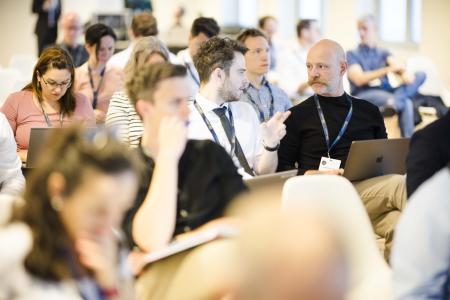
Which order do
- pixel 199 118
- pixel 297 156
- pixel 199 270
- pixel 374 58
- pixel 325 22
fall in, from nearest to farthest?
1. pixel 199 270
2. pixel 199 118
3. pixel 297 156
4. pixel 374 58
5. pixel 325 22

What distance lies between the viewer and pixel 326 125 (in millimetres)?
5242

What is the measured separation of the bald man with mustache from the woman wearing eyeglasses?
122cm

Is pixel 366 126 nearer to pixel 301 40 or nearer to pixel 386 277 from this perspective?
pixel 386 277

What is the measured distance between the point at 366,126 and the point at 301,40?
5.08 m

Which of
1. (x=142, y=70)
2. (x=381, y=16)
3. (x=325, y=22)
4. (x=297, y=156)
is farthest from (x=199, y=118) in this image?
(x=325, y=22)

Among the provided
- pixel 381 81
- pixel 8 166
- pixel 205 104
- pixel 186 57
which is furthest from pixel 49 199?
pixel 381 81

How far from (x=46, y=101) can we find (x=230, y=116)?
139 cm

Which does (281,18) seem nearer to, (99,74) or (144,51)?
(99,74)

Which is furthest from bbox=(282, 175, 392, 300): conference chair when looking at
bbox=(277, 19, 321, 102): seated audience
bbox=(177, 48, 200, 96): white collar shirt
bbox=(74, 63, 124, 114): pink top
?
bbox=(277, 19, 321, 102): seated audience

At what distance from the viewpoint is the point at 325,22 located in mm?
14797

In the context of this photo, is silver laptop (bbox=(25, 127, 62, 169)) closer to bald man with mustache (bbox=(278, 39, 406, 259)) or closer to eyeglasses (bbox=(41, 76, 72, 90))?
eyeglasses (bbox=(41, 76, 72, 90))

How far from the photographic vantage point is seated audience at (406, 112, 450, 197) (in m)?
3.40

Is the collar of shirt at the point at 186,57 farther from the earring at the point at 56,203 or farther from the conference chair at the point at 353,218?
the earring at the point at 56,203

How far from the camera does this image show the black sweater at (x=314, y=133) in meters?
5.23
